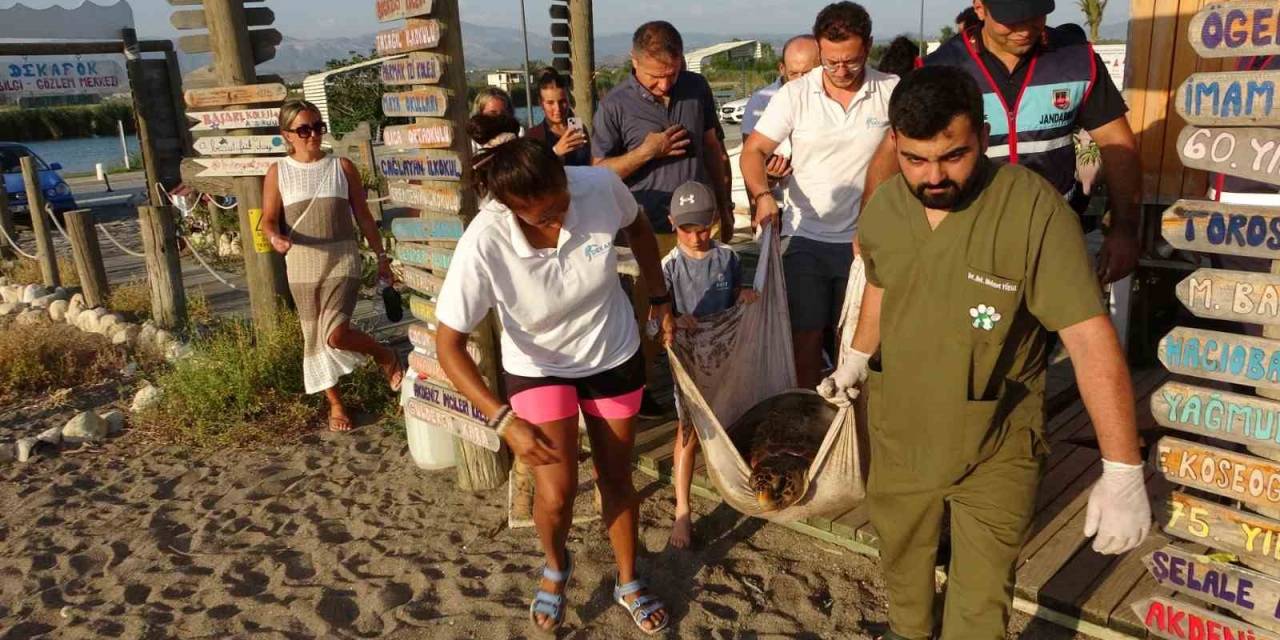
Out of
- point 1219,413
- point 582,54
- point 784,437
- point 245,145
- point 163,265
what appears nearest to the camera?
point 1219,413

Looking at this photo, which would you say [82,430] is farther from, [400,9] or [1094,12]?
[1094,12]

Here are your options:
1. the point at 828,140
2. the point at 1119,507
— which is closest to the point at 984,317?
the point at 1119,507

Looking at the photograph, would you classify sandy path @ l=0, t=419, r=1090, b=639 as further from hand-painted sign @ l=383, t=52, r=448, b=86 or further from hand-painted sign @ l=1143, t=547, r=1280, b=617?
hand-painted sign @ l=383, t=52, r=448, b=86

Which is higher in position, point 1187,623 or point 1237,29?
point 1237,29

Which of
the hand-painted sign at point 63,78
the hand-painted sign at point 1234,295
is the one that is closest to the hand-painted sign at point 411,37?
the hand-painted sign at point 1234,295

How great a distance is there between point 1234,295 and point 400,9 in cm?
310

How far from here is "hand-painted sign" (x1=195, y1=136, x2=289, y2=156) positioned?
16.6 feet

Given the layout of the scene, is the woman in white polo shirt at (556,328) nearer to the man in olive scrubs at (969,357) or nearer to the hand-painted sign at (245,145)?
the man in olive scrubs at (969,357)

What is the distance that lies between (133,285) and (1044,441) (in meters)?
7.65

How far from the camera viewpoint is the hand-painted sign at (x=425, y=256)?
13.0ft

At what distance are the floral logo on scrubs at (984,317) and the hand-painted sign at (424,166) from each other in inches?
94.0

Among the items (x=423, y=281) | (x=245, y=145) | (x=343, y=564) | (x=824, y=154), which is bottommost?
(x=343, y=564)

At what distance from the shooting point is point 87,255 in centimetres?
722

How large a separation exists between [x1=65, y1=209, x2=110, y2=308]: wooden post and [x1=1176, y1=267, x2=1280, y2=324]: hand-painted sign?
292 inches
